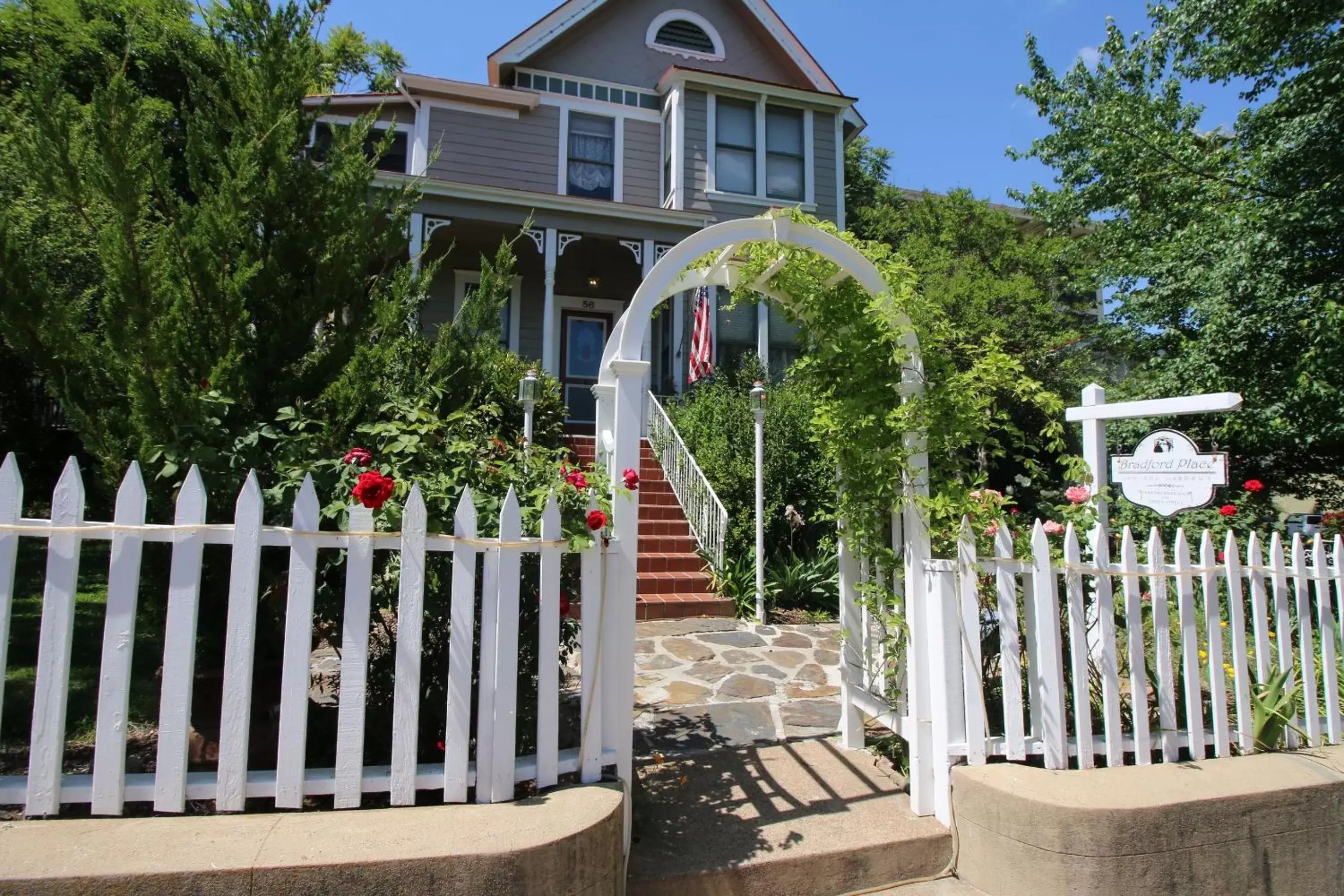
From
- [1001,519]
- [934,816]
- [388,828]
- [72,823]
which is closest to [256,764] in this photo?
[72,823]

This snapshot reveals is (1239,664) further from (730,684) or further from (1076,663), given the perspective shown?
(730,684)

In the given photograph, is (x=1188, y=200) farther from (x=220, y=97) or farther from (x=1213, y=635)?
(x=220, y=97)

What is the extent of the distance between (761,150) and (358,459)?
487 inches

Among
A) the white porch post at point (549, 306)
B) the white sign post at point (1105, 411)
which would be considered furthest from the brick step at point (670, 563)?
the white sign post at point (1105, 411)

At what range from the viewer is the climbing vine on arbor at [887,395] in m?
3.12

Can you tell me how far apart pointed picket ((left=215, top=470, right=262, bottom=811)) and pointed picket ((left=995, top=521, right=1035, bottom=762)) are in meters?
2.68

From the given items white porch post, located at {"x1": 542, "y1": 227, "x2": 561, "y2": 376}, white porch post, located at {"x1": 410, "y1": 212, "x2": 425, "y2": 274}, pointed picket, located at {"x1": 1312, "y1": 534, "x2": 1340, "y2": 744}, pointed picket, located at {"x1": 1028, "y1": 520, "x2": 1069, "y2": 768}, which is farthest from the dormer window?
pointed picket, located at {"x1": 1028, "y1": 520, "x2": 1069, "y2": 768}

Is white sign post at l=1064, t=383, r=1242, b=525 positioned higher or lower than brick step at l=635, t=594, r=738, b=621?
higher

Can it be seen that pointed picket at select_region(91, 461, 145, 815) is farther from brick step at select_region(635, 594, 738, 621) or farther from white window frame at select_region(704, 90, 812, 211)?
white window frame at select_region(704, 90, 812, 211)

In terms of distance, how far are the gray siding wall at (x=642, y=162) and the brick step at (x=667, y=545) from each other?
23.8ft

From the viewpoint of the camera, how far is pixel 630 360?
113 inches

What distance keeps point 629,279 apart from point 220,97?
1058 centimetres

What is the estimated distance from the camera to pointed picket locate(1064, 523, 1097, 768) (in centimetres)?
293

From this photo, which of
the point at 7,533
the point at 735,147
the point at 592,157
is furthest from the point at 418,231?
the point at 7,533
